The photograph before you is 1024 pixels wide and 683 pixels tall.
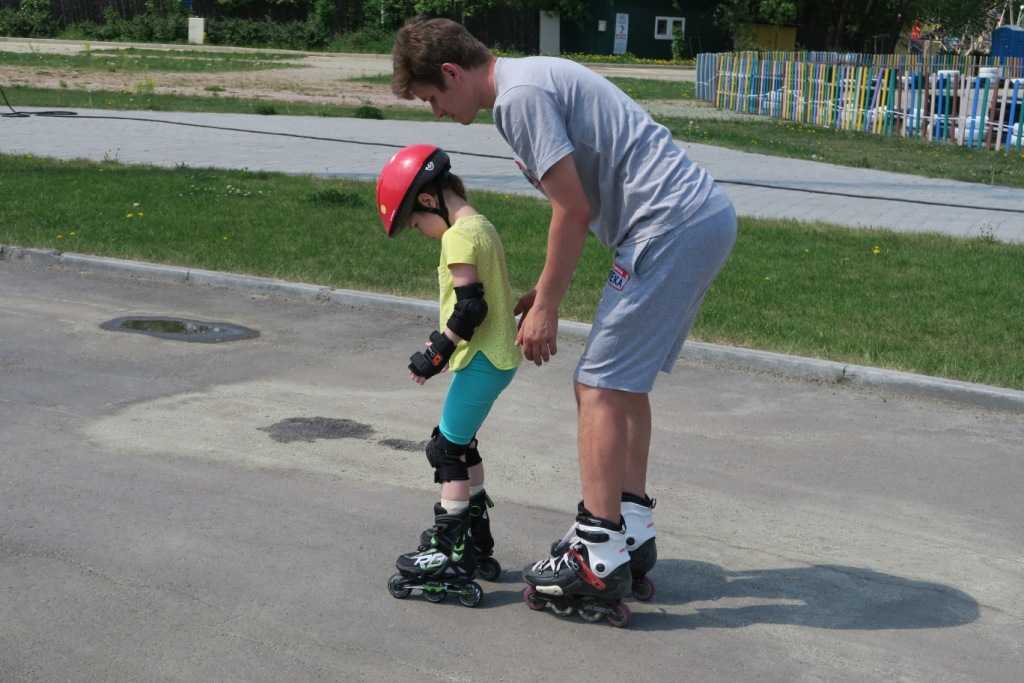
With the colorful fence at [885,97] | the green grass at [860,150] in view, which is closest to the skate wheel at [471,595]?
the green grass at [860,150]

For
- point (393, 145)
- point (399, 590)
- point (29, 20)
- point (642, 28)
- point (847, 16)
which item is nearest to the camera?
point (399, 590)

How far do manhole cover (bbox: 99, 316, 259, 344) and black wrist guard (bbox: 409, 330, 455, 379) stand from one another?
392cm

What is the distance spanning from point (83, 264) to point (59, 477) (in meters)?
4.80

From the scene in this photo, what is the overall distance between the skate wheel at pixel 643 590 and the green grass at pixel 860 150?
13.4 meters

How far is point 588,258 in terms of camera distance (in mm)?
10266

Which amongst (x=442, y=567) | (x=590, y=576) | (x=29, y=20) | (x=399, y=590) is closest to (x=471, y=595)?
(x=442, y=567)

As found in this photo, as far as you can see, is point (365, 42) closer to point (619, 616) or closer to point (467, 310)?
point (467, 310)

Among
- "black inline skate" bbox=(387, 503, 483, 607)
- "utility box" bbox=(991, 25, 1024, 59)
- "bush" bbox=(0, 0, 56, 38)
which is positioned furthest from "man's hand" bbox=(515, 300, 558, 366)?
"bush" bbox=(0, 0, 56, 38)

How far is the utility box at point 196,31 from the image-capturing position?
5234cm

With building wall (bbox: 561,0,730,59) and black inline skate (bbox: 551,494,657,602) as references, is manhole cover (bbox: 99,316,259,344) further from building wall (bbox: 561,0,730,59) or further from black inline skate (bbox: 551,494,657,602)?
building wall (bbox: 561,0,730,59)

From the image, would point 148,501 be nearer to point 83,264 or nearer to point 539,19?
point 83,264

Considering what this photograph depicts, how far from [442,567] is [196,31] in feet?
168

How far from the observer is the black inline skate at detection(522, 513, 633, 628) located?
13.5ft

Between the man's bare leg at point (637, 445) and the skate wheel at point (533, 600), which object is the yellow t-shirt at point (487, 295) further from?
the skate wheel at point (533, 600)
